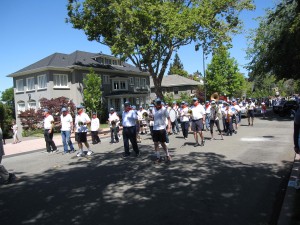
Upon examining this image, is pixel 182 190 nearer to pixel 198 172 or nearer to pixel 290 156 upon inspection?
pixel 198 172

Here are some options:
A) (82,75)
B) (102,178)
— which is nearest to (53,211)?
(102,178)

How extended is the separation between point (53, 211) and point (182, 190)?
2403 millimetres

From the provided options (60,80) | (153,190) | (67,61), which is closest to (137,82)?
(67,61)

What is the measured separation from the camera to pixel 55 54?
114 feet

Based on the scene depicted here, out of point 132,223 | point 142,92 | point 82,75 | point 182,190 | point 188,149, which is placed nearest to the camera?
point 132,223

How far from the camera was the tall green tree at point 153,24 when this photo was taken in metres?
24.7

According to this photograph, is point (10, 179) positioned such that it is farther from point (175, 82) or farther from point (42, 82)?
point (175, 82)

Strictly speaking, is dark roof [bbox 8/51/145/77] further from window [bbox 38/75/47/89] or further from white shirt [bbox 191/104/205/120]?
white shirt [bbox 191/104/205/120]

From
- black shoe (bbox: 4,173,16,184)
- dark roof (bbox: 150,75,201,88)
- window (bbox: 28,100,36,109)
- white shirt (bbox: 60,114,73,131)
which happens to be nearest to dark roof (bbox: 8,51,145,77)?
window (bbox: 28,100,36,109)

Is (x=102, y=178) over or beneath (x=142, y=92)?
beneath

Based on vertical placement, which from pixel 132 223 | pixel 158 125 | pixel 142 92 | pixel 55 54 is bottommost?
pixel 132 223

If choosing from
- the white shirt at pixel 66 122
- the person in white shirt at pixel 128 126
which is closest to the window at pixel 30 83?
the white shirt at pixel 66 122

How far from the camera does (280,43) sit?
75.6 ft

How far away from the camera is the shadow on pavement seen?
4668 mm
